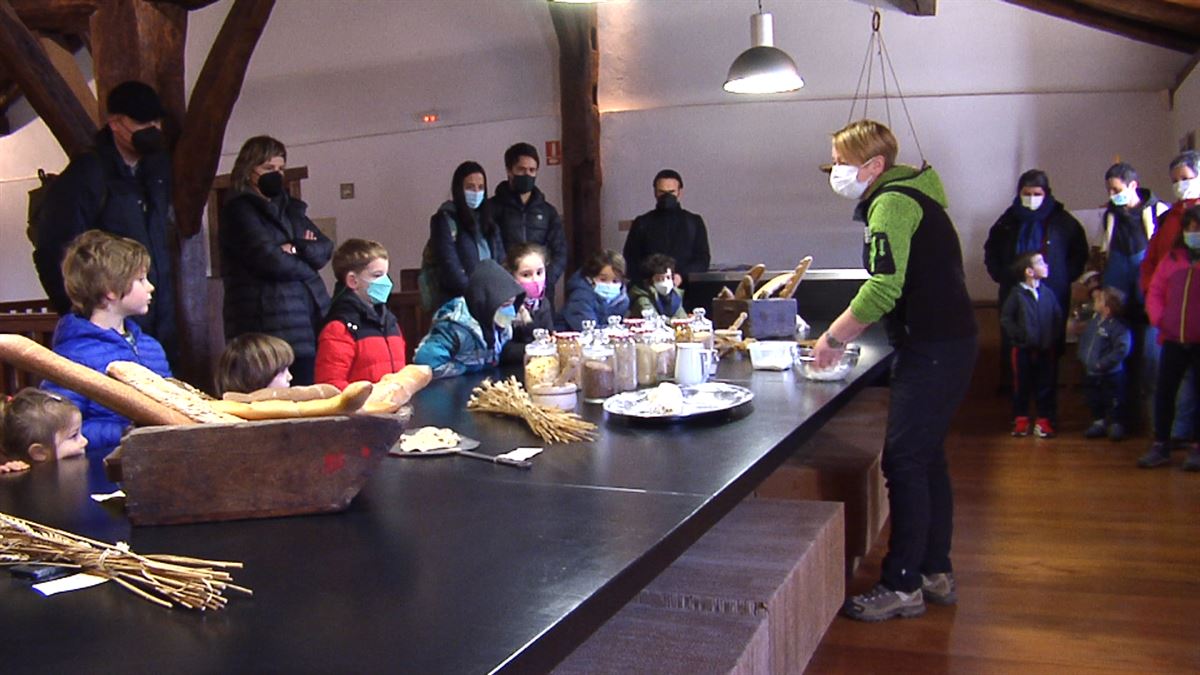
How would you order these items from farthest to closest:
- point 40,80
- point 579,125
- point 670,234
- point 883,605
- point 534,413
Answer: point 579,125 < point 670,234 < point 40,80 < point 883,605 < point 534,413

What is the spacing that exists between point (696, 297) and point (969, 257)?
2085 mm

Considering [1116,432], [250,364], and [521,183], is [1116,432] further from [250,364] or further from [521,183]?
[250,364]

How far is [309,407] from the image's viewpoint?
1334 mm

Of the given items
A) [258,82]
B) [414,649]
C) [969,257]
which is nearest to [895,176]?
[414,649]

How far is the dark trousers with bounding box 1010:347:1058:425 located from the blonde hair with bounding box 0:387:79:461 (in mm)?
4886

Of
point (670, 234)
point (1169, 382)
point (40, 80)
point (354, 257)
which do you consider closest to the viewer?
point (354, 257)

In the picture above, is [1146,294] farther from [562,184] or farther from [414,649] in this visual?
[414,649]

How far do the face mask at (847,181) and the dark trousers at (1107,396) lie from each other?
3363 mm

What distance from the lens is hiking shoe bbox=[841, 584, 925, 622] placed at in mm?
2748

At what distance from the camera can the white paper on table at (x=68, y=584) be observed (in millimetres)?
1076

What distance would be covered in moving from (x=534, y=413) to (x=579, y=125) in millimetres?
5374

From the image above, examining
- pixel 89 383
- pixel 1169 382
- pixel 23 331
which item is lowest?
pixel 1169 382

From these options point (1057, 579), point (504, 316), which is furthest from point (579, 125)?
point (1057, 579)

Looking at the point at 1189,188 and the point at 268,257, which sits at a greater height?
the point at 1189,188
